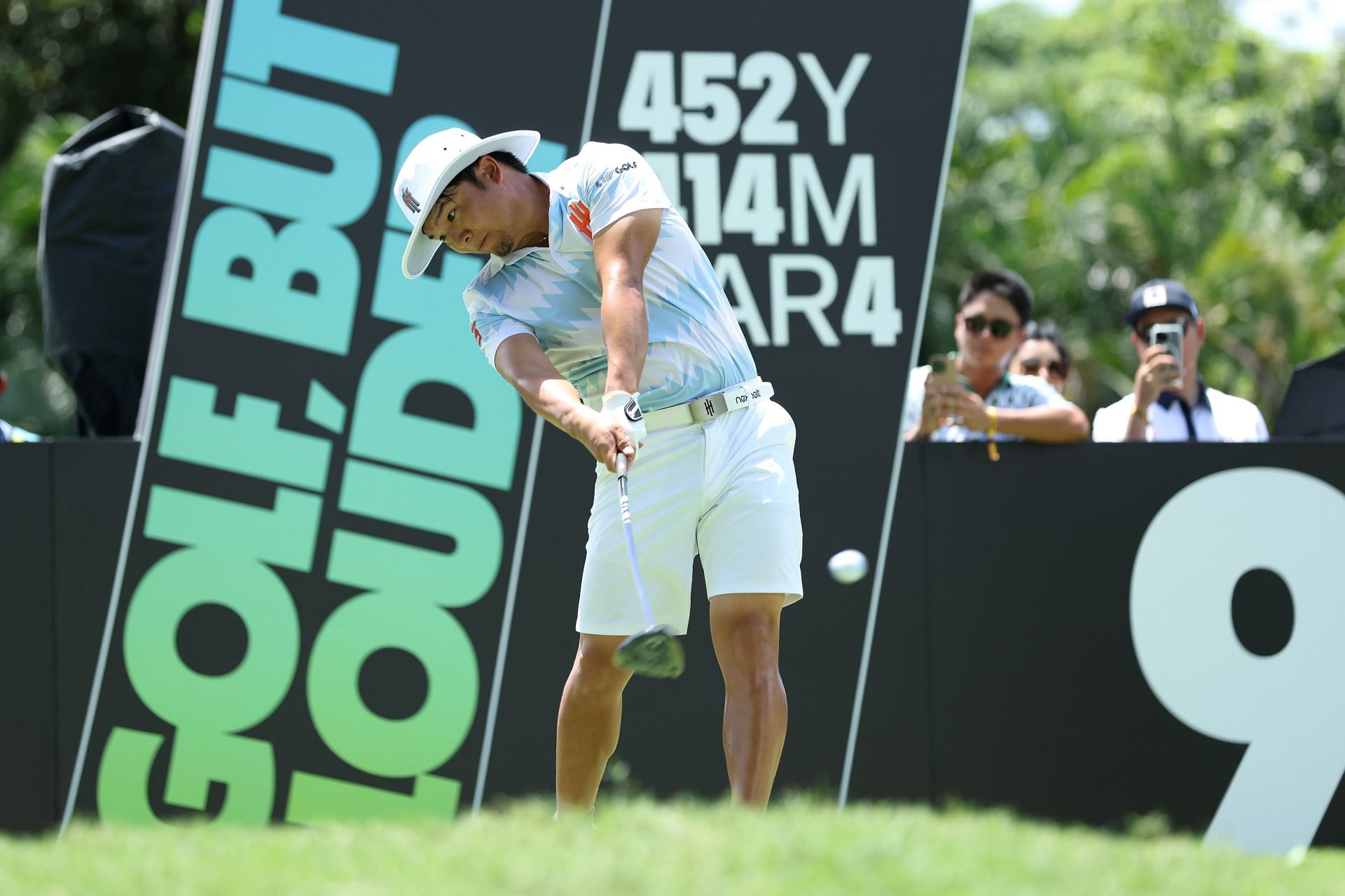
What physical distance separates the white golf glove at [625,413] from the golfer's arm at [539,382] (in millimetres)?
66

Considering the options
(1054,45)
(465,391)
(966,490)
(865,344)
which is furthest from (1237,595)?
(1054,45)

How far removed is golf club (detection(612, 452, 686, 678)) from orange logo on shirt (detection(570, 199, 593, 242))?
78 cm

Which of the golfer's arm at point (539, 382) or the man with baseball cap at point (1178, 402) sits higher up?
the man with baseball cap at point (1178, 402)

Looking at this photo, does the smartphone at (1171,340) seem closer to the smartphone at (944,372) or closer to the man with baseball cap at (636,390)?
the smartphone at (944,372)

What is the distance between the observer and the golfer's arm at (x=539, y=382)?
4.20m

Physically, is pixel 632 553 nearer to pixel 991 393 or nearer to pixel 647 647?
pixel 647 647

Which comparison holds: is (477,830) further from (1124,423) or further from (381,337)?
(1124,423)

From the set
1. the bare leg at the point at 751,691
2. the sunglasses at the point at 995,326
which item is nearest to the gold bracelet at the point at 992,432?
the sunglasses at the point at 995,326

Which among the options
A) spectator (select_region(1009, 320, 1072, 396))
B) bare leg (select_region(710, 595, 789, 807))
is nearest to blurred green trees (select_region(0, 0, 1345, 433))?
spectator (select_region(1009, 320, 1072, 396))

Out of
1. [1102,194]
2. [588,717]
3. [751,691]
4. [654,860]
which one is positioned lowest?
Result: [588,717]

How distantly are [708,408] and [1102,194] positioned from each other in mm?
21026

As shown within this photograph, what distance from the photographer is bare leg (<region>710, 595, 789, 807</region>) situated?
4184mm

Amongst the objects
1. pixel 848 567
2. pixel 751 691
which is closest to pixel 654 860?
pixel 751 691

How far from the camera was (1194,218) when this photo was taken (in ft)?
76.5
